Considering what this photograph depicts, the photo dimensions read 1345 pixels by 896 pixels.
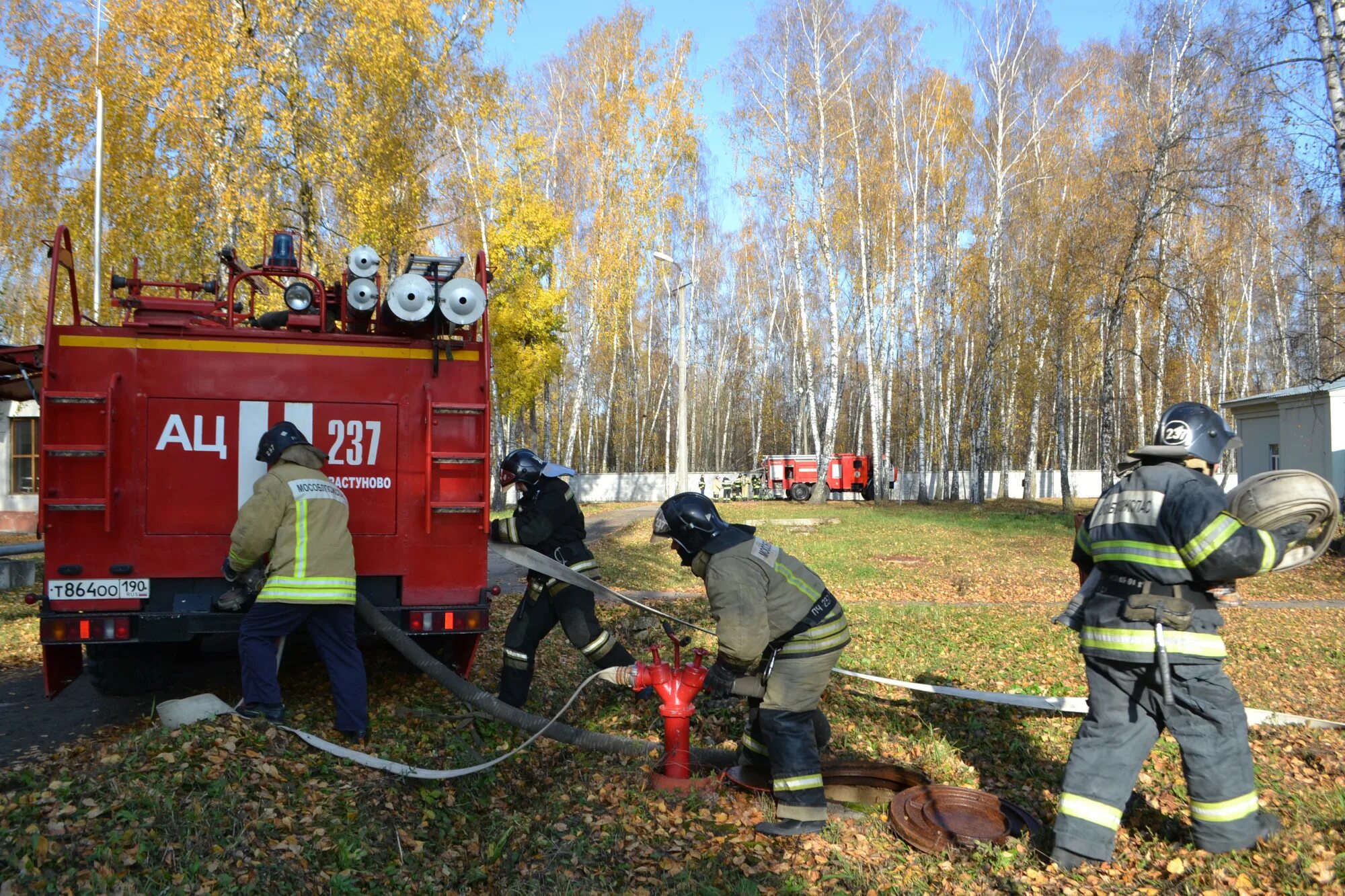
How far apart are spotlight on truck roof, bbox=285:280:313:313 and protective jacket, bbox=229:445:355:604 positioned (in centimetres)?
155

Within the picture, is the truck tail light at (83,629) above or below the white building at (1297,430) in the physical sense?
below

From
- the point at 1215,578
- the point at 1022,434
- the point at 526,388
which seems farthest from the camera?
the point at 1022,434

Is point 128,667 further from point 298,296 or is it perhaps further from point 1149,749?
point 1149,749

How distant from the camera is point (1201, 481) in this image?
343 centimetres

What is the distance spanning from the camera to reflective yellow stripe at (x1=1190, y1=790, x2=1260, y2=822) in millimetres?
3447

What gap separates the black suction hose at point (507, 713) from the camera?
4.96m

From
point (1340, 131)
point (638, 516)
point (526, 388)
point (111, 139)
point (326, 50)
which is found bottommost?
point (638, 516)

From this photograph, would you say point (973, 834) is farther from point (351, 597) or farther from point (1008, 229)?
point (1008, 229)

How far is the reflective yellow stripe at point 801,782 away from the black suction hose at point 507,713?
0.86 metres

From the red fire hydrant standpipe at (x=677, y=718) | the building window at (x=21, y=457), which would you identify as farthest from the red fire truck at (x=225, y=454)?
the building window at (x=21, y=457)

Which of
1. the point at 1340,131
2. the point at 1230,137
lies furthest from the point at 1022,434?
the point at 1340,131

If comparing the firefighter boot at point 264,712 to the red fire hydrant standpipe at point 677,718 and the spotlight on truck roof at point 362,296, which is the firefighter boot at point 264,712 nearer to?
the red fire hydrant standpipe at point 677,718

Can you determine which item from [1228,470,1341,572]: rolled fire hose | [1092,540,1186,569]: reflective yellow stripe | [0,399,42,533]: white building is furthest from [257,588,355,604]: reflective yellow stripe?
[0,399,42,533]: white building

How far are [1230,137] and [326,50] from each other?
1712cm
